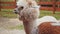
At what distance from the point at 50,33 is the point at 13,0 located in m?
16.5

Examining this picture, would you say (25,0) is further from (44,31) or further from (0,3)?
(0,3)

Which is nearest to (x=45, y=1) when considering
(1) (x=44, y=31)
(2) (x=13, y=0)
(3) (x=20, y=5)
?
(2) (x=13, y=0)

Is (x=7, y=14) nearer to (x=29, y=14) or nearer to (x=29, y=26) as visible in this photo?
(x=29, y=26)

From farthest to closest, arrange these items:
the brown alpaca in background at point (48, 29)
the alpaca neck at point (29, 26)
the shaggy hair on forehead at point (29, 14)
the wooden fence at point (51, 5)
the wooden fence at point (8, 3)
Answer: the wooden fence at point (8, 3), the wooden fence at point (51, 5), the alpaca neck at point (29, 26), the shaggy hair on forehead at point (29, 14), the brown alpaca in background at point (48, 29)

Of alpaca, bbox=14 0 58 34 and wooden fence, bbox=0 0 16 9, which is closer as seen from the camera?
alpaca, bbox=14 0 58 34

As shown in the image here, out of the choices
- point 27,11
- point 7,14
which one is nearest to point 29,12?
point 27,11

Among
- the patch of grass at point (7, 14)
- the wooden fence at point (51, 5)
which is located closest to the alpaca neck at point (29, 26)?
the patch of grass at point (7, 14)

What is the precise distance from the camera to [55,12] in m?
16.4

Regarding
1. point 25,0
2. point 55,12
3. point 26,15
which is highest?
point 25,0

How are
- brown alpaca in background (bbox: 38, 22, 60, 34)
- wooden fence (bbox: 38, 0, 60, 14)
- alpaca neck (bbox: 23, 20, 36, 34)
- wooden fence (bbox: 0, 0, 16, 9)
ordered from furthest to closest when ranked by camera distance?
1. wooden fence (bbox: 0, 0, 16, 9)
2. wooden fence (bbox: 38, 0, 60, 14)
3. alpaca neck (bbox: 23, 20, 36, 34)
4. brown alpaca in background (bbox: 38, 22, 60, 34)

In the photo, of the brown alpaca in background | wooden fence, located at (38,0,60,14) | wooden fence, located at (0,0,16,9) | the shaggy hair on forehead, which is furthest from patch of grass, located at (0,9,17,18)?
the brown alpaca in background

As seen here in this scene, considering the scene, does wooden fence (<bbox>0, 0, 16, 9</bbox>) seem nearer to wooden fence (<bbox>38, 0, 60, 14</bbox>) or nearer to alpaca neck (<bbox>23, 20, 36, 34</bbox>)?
wooden fence (<bbox>38, 0, 60, 14</bbox>)

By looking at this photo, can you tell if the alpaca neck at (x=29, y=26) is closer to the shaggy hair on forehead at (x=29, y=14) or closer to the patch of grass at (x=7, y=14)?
the shaggy hair on forehead at (x=29, y=14)

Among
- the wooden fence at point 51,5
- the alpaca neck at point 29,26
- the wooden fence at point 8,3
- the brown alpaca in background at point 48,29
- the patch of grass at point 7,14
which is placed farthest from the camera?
the wooden fence at point 8,3
